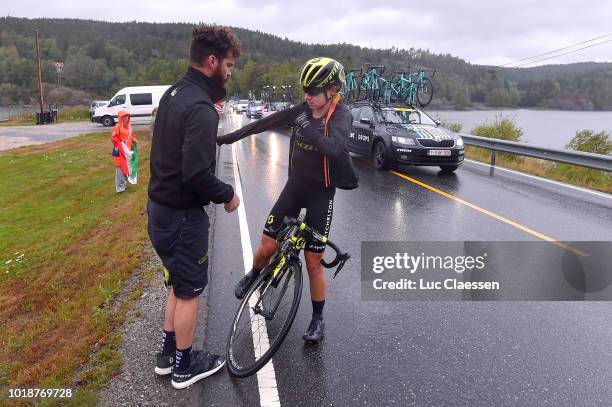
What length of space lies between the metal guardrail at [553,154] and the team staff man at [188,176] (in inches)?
377

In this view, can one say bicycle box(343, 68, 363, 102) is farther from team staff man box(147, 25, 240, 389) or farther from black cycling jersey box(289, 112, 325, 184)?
team staff man box(147, 25, 240, 389)

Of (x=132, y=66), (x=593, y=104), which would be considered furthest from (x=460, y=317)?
(x=132, y=66)

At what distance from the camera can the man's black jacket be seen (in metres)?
2.61

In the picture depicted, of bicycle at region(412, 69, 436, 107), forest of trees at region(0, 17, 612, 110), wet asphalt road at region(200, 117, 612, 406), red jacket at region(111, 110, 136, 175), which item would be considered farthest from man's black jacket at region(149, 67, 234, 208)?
bicycle at region(412, 69, 436, 107)

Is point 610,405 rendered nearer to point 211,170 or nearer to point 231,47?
point 211,170

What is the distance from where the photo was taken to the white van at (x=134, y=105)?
31875 mm

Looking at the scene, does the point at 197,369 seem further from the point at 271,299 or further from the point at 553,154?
the point at 553,154

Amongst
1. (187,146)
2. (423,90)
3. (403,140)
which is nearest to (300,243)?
(187,146)

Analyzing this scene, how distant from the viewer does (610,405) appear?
2.94 meters

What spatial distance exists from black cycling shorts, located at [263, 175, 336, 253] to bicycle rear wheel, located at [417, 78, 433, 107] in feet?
49.9

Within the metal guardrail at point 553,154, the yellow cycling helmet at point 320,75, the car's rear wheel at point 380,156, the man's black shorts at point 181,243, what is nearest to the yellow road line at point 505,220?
the car's rear wheel at point 380,156

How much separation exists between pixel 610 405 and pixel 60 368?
150 inches

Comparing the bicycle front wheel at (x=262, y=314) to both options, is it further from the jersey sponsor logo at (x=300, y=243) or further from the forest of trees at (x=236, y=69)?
the forest of trees at (x=236, y=69)

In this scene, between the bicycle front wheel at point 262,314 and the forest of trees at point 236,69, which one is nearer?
the bicycle front wheel at point 262,314
